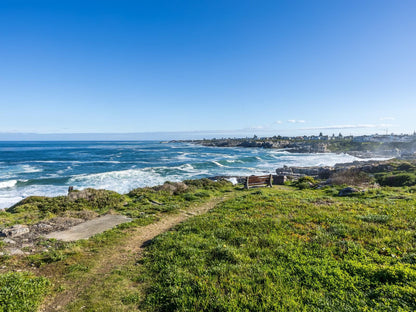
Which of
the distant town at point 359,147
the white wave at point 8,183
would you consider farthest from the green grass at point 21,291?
the distant town at point 359,147

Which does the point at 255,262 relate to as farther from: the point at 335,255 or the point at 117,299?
the point at 117,299

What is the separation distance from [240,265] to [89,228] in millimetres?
7889

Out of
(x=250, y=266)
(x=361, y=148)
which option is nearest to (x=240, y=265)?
(x=250, y=266)

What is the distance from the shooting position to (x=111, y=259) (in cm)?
695

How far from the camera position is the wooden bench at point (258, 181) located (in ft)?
66.6

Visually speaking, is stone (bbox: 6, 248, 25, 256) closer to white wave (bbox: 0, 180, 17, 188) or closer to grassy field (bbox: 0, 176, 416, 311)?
grassy field (bbox: 0, 176, 416, 311)

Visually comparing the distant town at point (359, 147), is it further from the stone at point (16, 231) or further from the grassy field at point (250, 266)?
the stone at point (16, 231)

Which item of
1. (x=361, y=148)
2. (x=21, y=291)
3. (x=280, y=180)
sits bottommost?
(x=280, y=180)

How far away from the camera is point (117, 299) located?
15.9ft

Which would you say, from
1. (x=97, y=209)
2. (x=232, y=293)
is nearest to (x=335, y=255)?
(x=232, y=293)

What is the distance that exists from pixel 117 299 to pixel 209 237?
12.0 ft

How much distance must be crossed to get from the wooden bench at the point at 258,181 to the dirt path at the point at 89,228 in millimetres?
12283

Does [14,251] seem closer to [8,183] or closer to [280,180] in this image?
[280,180]

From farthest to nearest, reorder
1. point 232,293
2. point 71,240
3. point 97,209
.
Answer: point 97,209
point 71,240
point 232,293
